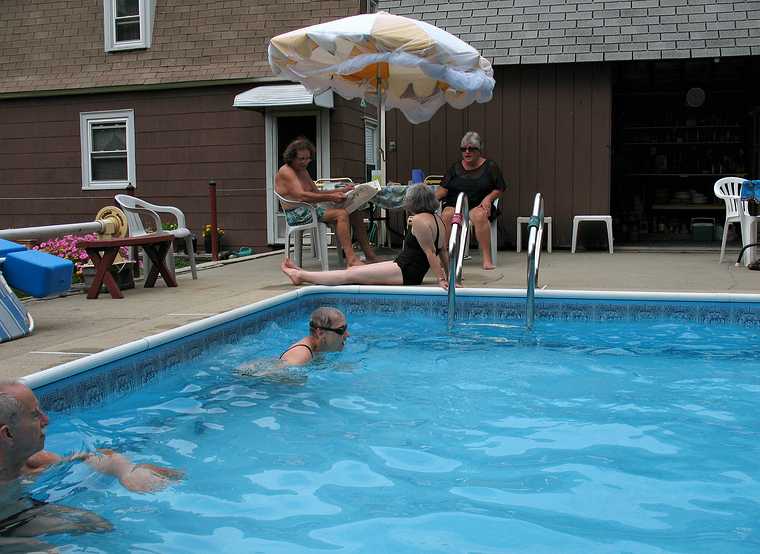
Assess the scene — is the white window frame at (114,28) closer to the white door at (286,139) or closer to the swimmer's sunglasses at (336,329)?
the white door at (286,139)

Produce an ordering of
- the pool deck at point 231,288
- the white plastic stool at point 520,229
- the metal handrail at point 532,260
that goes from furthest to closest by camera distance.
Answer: the white plastic stool at point 520,229 < the metal handrail at point 532,260 < the pool deck at point 231,288

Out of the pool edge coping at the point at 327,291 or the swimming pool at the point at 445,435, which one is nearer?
the swimming pool at the point at 445,435

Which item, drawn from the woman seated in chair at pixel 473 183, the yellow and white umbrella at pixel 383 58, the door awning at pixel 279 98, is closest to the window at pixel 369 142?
the door awning at pixel 279 98

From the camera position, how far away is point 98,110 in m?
13.0

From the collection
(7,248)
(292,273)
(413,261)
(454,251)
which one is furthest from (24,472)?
(413,261)

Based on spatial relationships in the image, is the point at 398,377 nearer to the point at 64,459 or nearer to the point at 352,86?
the point at 64,459

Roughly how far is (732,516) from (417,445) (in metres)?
1.26

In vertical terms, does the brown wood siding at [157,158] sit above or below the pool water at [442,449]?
above

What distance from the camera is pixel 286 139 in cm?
1233

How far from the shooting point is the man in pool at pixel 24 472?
2.45 m

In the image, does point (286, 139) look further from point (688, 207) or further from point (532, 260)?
point (532, 260)

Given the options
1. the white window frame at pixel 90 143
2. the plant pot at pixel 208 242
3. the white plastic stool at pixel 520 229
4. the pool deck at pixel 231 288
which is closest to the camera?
the pool deck at pixel 231 288

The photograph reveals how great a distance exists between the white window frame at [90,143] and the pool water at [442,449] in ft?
27.5

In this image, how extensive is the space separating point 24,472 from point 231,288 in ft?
14.0
